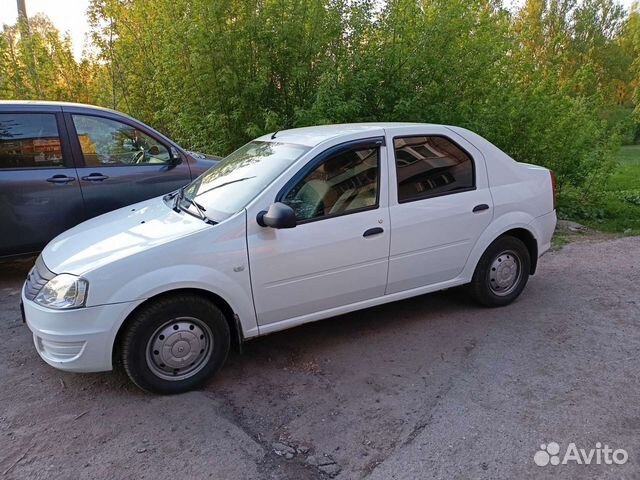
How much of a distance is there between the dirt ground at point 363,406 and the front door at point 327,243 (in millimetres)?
487

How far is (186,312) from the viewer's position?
10.8 ft

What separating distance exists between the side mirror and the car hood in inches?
16.8

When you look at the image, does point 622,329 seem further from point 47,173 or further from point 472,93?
point 47,173

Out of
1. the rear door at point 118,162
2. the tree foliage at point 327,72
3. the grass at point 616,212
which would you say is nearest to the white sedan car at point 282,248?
the rear door at point 118,162

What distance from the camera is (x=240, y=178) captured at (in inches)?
156

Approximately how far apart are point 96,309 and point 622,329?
3.99 m

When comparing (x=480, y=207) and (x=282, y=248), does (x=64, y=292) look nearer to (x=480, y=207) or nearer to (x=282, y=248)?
(x=282, y=248)

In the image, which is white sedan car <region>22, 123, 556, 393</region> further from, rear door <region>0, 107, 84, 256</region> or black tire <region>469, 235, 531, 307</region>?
rear door <region>0, 107, 84, 256</region>

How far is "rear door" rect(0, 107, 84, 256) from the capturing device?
5168 mm

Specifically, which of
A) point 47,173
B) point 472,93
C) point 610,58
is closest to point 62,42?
point 47,173

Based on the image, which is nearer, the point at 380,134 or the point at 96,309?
the point at 96,309

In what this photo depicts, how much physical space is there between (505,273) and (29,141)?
4.86 meters

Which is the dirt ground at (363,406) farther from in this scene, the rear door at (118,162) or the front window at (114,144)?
the front window at (114,144)

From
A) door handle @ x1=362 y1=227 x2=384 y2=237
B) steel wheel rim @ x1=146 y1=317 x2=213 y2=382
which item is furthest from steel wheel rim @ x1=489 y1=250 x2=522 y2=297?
steel wheel rim @ x1=146 y1=317 x2=213 y2=382
